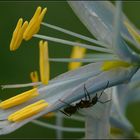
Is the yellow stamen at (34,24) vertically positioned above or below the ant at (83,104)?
above

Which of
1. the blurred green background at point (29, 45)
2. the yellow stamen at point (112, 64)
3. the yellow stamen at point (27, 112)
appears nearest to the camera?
the yellow stamen at point (27, 112)

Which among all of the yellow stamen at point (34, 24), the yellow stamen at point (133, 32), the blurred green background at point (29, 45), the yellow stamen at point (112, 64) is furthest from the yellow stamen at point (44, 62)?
the blurred green background at point (29, 45)

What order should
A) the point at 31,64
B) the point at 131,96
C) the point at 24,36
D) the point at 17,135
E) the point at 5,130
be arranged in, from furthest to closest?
the point at 31,64, the point at 17,135, the point at 131,96, the point at 24,36, the point at 5,130

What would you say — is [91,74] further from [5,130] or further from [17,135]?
[17,135]

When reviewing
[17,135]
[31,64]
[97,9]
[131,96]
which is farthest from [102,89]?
[31,64]

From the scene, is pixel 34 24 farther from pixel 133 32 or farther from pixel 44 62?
pixel 133 32

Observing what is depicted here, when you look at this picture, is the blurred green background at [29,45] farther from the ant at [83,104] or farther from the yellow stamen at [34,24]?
the yellow stamen at [34,24]

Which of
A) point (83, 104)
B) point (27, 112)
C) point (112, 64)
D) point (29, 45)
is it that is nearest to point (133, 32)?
point (112, 64)

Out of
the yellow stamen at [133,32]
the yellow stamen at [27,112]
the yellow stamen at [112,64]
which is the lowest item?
the yellow stamen at [27,112]

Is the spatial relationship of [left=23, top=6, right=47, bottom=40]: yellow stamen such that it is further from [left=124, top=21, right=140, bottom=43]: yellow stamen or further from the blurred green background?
the blurred green background
